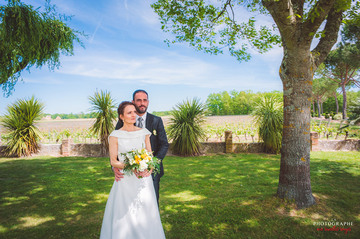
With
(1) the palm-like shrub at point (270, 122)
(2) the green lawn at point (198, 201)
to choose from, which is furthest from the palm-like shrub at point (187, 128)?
(1) the palm-like shrub at point (270, 122)

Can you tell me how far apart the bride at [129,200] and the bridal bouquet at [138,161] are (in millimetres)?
117

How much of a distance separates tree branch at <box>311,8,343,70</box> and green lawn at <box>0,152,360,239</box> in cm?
308

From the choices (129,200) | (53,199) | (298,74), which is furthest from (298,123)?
(53,199)

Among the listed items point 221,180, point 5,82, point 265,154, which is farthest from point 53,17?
point 265,154

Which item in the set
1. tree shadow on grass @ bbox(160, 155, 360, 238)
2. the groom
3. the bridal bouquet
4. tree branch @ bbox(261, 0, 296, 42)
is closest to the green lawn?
tree shadow on grass @ bbox(160, 155, 360, 238)

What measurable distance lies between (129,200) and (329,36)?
506 centimetres

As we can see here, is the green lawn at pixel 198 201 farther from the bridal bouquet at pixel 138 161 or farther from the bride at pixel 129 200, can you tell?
the bridal bouquet at pixel 138 161

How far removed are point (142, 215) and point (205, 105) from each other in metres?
8.68

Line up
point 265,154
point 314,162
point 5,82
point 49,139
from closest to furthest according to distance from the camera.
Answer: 1. point 5,82
2. point 314,162
3. point 265,154
4. point 49,139

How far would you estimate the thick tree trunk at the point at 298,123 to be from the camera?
12.9 ft

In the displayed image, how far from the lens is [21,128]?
34.6ft

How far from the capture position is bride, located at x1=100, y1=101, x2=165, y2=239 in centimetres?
258

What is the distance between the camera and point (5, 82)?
19.0ft

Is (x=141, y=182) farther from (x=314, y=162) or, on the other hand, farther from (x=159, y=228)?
(x=314, y=162)
